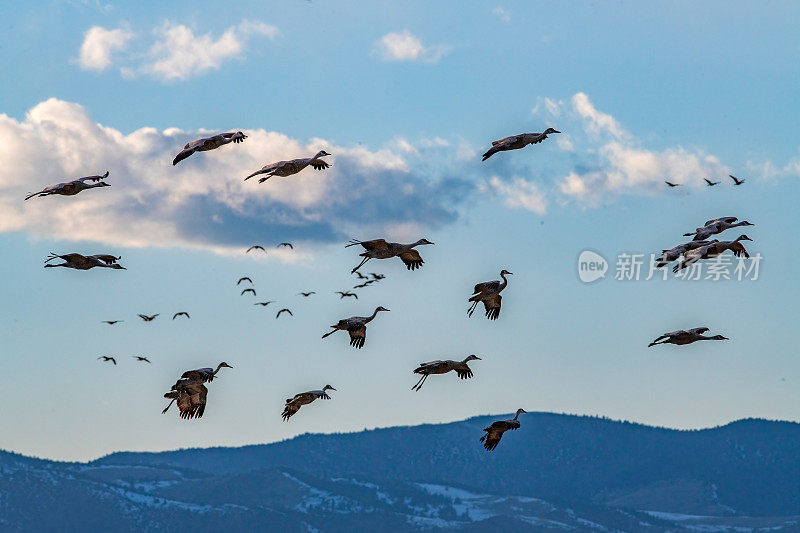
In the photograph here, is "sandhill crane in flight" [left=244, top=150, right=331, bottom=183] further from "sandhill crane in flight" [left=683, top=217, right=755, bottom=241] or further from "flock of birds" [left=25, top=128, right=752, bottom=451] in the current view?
"sandhill crane in flight" [left=683, top=217, right=755, bottom=241]

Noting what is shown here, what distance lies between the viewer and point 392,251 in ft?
169

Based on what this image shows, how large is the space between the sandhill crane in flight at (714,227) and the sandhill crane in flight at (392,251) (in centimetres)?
1203

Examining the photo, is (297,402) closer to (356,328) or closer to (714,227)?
(356,328)

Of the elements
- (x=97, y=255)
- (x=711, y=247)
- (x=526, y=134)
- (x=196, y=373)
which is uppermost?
(x=526, y=134)

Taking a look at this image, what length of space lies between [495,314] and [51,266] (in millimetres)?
21130

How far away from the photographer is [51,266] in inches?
1857

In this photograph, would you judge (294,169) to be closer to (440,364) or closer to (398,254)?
(398,254)

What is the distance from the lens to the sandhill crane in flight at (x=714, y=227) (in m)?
51.4

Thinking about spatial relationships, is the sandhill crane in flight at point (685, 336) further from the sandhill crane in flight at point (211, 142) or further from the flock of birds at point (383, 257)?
the sandhill crane in flight at point (211, 142)

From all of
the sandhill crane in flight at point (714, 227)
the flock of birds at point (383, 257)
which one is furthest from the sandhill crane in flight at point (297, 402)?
the sandhill crane in flight at point (714, 227)

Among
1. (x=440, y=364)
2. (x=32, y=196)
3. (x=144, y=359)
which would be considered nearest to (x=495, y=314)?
(x=440, y=364)

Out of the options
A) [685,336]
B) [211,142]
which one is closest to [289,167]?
[211,142]

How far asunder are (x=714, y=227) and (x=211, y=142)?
22.7 m

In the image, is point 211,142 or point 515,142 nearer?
point 211,142
